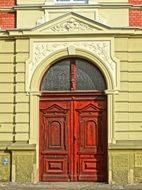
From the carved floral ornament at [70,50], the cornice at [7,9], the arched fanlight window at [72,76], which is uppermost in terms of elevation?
the cornice at [7,9]

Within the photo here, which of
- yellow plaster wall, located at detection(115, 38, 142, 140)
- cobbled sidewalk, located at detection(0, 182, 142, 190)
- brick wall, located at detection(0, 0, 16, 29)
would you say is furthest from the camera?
brick wall, located at detection(0, 0, 16, 29)

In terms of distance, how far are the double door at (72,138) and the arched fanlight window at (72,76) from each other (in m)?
0.30

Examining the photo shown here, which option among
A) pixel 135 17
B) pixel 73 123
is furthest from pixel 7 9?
pixel 73 123

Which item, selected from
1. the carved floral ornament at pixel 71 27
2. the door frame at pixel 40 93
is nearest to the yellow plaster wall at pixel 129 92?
the door frame at pixel 40 93

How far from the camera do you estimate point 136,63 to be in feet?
48.2

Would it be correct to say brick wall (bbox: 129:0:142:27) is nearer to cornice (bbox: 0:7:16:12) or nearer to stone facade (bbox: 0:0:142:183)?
stone facade (bbox: 0:0:142:183)

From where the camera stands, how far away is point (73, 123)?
1489 cm

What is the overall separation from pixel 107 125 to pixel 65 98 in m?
1.45

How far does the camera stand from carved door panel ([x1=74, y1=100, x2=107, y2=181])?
14672 mm

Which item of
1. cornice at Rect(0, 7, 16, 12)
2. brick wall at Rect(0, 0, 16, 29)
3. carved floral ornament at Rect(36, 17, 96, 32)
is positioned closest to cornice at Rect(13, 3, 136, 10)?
cornice at Rect(0, 7, 16, 12)

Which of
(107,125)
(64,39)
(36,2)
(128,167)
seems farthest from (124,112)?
A: (36,2)

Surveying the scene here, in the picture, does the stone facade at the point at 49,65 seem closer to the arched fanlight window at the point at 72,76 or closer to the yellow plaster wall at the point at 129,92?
the yellow plaster wall at the point at 129,92

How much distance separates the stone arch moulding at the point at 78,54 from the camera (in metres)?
14.6

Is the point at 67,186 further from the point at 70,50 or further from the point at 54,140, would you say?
the point at 70,50
